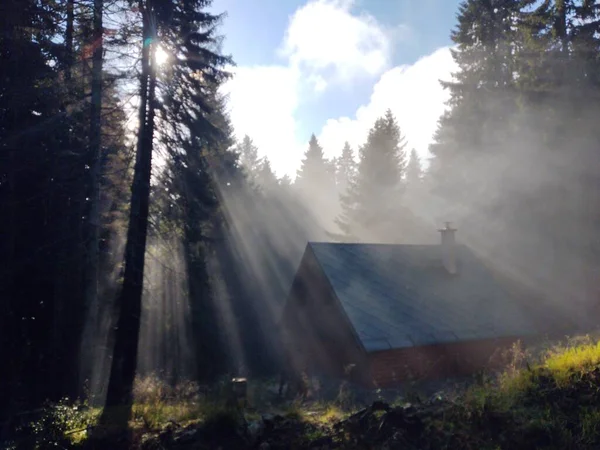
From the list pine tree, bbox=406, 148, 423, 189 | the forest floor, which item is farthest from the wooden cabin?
pine tree, bbox=406, 148, 423, 189

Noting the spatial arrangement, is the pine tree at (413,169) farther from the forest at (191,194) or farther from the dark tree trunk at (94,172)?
the dark tree trunk at (94,172)

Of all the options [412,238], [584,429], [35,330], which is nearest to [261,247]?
[412,238]

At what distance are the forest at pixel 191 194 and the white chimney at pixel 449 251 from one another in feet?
10.1

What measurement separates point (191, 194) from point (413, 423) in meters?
8.97

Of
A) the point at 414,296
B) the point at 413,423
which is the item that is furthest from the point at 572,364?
the point at 414,296

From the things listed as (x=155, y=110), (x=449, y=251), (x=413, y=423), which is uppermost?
(x=155, y=110)

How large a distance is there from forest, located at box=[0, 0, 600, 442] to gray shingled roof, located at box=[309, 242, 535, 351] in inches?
117

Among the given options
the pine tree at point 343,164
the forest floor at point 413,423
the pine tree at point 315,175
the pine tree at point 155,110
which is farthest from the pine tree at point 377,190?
the pine tree at point 343,164

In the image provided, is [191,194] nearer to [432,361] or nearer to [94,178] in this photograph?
[94,178]

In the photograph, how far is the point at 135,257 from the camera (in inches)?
444

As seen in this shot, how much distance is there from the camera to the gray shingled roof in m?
13.8

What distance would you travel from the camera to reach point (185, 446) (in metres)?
7.21

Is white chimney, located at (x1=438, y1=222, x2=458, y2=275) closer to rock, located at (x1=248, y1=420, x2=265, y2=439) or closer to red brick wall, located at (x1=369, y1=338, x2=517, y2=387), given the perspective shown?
red brick wall, located at (x1=369, y1=338, x2=517, y2=387)

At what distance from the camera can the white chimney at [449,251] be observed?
1795 centimetres
